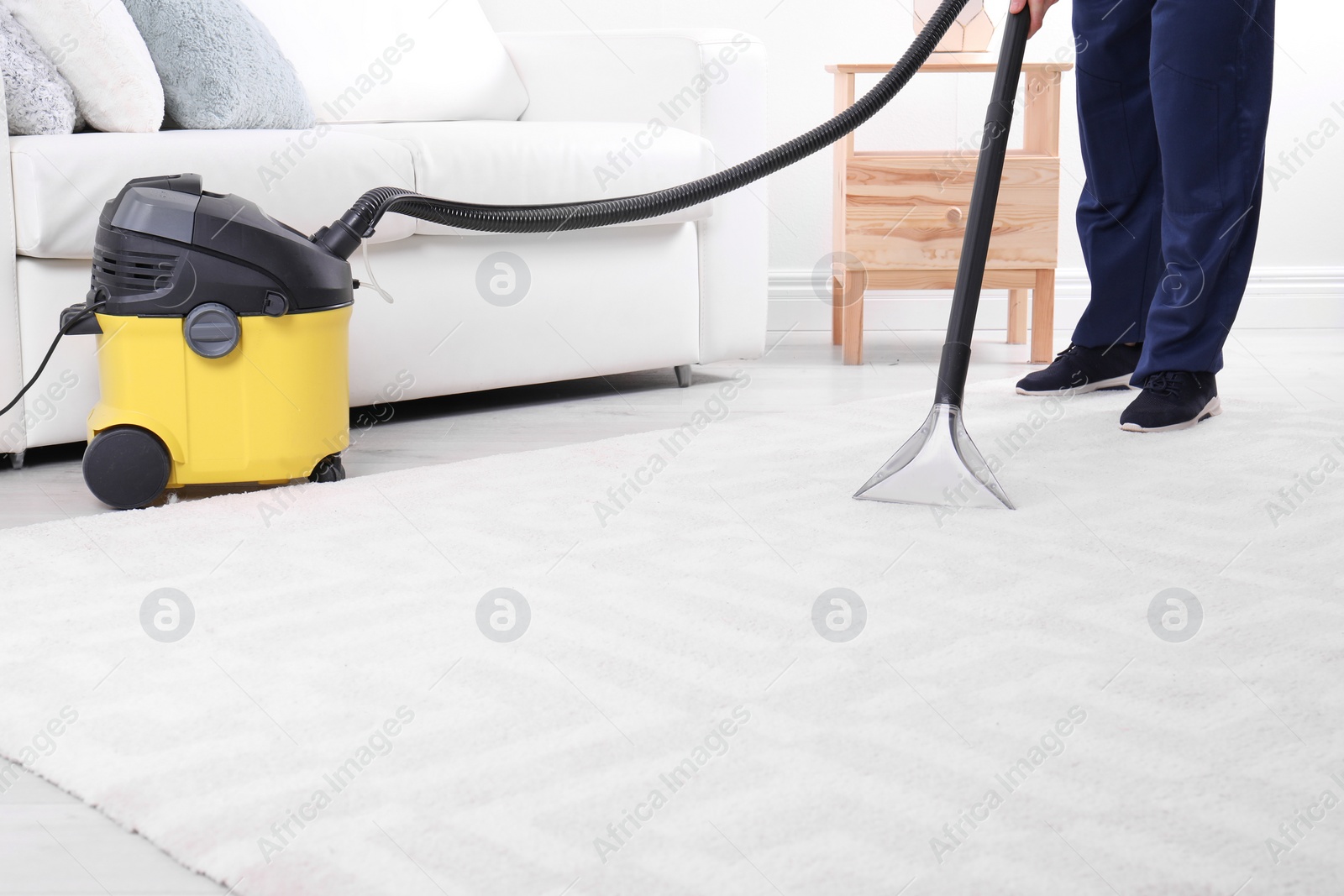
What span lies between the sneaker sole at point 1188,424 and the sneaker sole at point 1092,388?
0.19 meters

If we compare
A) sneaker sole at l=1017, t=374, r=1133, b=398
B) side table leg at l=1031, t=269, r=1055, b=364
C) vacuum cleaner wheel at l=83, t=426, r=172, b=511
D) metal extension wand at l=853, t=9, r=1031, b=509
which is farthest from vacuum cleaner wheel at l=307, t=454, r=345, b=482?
side table leg at l=1031, t=269, r=1055, b=364

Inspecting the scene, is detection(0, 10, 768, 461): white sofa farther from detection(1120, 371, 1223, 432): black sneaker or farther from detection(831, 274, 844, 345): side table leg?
detection(1120, 371, 1223, 432): black sneaker

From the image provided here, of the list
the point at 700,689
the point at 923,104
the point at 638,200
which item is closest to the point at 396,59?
the point at 638,200

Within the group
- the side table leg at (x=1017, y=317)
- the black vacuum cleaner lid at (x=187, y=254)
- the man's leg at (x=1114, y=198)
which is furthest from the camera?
the side table leg at (x=1017, y=317)

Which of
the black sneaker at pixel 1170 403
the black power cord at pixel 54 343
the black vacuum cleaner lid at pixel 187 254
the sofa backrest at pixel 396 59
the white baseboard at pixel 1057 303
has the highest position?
the sofa backrest at pixel 396 59

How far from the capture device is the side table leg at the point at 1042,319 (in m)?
2.55

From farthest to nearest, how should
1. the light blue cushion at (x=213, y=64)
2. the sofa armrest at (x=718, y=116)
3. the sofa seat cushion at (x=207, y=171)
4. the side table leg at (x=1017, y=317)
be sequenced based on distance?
the side table leg at (x=1017, y=317)
the sofa armrest at (x=718, y=116)
the light blue cushion at (x=213, y=64)
the sofa seat cushion at (x=207, y=171)

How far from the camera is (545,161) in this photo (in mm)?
1967

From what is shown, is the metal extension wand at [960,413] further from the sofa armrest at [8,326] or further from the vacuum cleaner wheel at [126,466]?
the sofa armrest at [8,326]

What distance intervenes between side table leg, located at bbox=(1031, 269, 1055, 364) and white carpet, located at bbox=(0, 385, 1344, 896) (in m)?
1.10

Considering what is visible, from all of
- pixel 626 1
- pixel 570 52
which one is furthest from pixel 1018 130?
pixel 570 52

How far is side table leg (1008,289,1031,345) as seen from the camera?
290cm

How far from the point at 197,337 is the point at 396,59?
3.89 ft

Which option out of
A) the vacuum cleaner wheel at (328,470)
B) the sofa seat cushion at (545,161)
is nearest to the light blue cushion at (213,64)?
the sofa seat cushion at (545,161)
